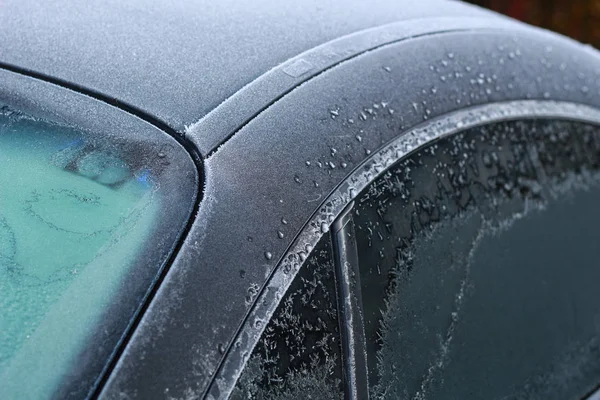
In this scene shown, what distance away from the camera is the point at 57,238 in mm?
1247

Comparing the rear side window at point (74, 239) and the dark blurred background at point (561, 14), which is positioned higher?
the dark blurred background at point (561, 14)

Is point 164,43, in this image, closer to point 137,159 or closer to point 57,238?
point 137,159

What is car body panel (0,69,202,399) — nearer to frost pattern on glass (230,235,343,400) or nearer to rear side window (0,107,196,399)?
rear side window (0,107,196,399)

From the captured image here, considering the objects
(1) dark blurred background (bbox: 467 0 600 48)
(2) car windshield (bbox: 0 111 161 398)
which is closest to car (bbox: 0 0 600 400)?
(2) car windshield (bbox: 0 111 161 398)

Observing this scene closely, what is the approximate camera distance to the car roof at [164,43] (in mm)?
1449

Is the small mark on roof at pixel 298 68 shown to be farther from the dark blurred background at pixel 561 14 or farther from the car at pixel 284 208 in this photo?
the dark blurred background at pixel 561 14

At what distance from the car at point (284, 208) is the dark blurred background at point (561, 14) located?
5674mm

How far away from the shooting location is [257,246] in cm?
131

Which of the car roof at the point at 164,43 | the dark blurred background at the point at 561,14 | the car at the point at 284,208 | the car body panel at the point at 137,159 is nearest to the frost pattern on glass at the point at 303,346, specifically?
the car at the point at 284,208

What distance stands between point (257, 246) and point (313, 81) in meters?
0.43

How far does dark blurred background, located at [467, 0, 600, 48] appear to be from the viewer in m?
7.43

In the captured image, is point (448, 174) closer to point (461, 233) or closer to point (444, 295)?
point (461, 233)

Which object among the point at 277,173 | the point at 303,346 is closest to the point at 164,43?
the point at 277,173

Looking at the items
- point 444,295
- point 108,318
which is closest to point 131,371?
point 108,318
